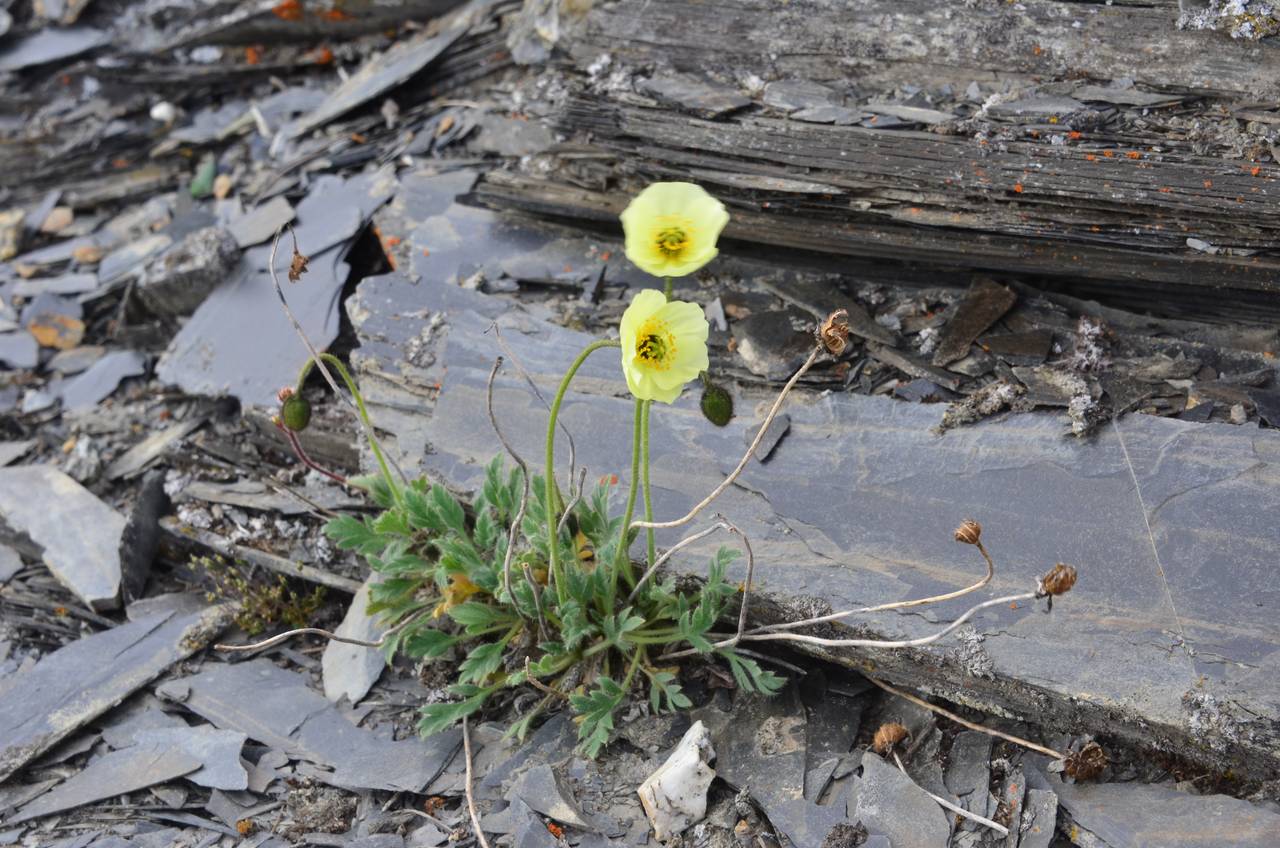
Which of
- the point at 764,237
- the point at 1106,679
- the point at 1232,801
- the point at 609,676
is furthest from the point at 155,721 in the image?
the point at 1232,801

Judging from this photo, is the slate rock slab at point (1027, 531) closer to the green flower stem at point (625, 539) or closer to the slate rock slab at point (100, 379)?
the green flower stem at point (625, 539)

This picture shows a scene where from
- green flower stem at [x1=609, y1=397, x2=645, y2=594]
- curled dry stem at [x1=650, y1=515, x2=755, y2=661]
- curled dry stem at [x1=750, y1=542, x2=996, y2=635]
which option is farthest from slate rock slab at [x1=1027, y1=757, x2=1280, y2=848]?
green flower stem at [x1=609, y1=397, x2=645, y2=594]

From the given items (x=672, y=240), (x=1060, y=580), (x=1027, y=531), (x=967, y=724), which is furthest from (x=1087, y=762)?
(x=672, y=240)

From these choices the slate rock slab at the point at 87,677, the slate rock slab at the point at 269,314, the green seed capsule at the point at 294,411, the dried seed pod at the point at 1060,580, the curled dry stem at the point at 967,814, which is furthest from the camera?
the slate rock slab at the point at 269,314

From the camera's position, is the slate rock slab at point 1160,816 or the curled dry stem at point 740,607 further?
the curled dry stem at point 740,607

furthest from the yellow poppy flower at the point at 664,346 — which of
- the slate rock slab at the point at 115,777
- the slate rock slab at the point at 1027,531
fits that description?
the slate rock slab at the point at 115,777

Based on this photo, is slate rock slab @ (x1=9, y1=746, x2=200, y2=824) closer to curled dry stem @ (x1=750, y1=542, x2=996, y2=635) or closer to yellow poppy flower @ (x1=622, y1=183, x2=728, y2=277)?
curled dry stem @ (x1=750, y1=542, x2=996, y2=635)
